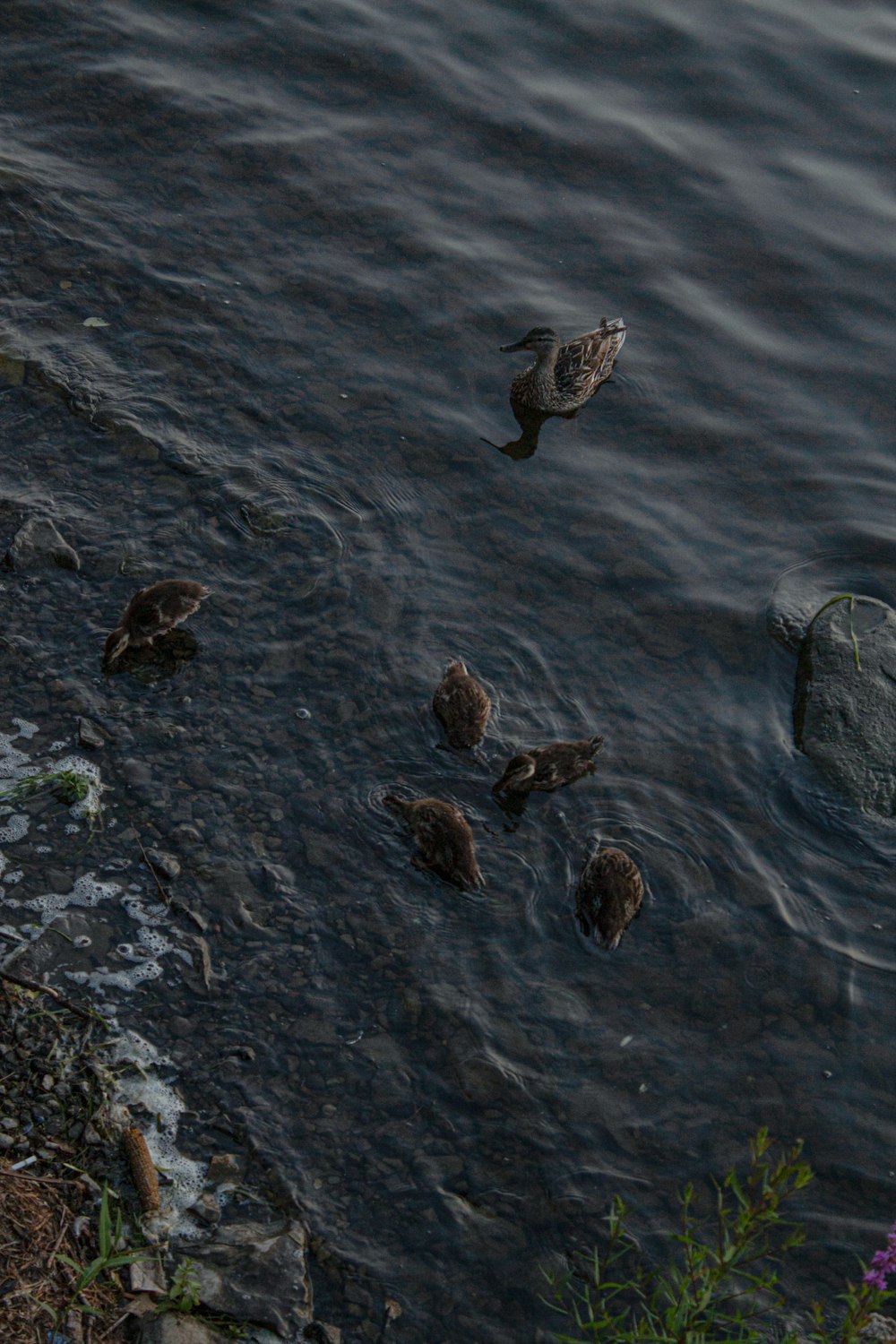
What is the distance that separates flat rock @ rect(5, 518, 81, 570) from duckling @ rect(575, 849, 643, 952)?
3522 mm

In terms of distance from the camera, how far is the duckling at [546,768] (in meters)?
6.99

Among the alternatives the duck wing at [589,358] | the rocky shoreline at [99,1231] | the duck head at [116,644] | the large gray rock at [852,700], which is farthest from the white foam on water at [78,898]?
the duck wing at [589,358]

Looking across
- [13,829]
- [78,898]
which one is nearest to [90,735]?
[13,829]

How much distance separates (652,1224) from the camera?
18.1ft

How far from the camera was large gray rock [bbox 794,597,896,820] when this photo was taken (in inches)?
303

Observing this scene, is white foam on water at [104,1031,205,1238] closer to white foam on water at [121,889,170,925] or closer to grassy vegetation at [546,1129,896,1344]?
white foam on water at [121,889,170,925]

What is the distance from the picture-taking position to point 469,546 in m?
8.83

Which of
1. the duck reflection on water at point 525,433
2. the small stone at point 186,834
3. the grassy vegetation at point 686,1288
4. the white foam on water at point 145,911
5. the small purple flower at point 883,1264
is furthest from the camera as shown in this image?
the duck reflection on water at point 525,433

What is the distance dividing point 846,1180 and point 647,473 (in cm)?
544

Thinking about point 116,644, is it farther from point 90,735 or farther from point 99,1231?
point 99,1231

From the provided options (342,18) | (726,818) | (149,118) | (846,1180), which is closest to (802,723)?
(726,818)

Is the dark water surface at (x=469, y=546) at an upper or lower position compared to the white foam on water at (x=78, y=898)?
upper

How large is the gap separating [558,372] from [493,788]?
4.20 meters

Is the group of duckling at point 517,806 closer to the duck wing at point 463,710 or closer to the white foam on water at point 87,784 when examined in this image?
the duck wing at point 463,710
